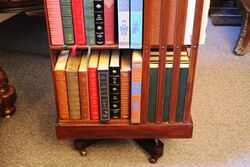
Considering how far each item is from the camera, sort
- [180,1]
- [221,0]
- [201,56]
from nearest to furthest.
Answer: [180,1], [201,56], [221,0]

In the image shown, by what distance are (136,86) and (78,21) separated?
341 millimetres

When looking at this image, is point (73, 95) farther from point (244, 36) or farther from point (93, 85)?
point (244, 36)

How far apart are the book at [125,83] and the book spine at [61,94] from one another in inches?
9.0

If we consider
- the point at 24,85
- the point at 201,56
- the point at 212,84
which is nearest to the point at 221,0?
the point at 201,56

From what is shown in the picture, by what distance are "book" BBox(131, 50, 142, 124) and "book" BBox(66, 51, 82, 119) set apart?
0.23m

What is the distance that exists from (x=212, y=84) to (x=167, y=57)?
0.87m

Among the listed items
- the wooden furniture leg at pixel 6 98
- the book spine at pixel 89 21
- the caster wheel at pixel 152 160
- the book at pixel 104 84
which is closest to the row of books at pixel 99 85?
the book at pixel 104 84

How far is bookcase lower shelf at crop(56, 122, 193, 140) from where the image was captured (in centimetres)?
151

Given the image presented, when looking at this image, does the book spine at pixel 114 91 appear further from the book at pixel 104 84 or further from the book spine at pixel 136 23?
the book spine at pixel 136 23

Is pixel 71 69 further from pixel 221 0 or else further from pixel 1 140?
pixel 221 0

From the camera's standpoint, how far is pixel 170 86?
1.42 metres

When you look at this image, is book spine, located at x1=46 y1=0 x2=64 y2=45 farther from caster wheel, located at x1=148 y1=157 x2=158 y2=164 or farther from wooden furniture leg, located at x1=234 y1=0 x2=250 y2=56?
wooden furniture leg, located at x1=234 y1=0 x2=250 y2=56

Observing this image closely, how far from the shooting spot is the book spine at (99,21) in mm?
1304

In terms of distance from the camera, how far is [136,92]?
1431 millimetres
